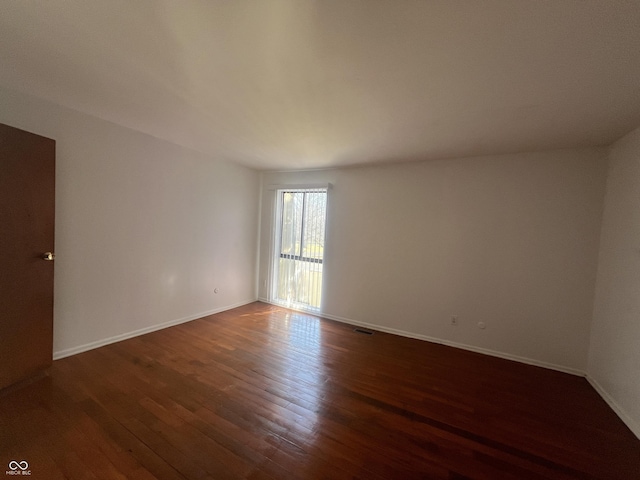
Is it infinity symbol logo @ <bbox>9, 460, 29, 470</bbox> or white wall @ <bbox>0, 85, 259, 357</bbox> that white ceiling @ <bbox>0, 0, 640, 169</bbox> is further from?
infinity symbol logo @ <bbox>9, 460, 29, 470</bbox>

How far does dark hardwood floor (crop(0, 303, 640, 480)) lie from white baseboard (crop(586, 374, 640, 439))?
0.05m

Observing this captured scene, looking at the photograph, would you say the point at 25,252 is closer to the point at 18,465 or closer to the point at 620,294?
the point at 18,465

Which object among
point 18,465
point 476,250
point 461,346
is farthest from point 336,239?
point 18,465

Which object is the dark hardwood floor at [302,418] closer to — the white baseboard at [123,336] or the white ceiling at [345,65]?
the white baseboard at [123,336]

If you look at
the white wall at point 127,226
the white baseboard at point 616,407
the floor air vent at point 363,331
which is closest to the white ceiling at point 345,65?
the white wall at point 127,226

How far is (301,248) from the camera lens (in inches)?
171

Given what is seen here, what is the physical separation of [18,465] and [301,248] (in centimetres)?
346

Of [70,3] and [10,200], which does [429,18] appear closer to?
[70,3]

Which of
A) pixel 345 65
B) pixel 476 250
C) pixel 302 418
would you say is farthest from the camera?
pixel 476 250

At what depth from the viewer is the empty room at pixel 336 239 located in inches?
53.0

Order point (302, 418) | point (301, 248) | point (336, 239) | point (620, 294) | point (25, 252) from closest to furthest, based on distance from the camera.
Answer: point (302, 418)
point (25, 252)
point (620, 294)
point (336, 239)
point (301, 248)

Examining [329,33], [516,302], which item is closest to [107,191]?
[329,33]

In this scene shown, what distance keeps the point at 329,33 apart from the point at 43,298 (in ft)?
10.2

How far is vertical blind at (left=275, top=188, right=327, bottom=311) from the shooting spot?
13.6 feet
